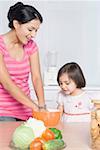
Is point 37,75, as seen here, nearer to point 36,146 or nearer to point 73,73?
point 73,73

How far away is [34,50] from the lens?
7.37 ft

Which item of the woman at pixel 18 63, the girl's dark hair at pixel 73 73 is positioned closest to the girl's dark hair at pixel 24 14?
the woman at pixel 18 63

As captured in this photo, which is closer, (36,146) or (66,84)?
(36,146)

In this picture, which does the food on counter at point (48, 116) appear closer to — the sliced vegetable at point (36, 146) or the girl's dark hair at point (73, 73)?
the sliced vegetable at point (36, 146)

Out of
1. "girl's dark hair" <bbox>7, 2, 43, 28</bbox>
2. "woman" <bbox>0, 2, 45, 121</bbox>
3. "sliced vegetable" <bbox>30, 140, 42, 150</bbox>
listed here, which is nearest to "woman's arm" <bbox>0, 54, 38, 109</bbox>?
"woman" <bbox>0, 2, 45, 121</bbox>

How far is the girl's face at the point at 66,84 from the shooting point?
224 cm

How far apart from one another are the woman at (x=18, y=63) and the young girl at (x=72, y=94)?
0.44 ft

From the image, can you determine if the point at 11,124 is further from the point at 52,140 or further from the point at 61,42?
the point at 61,42

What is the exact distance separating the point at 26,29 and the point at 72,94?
1.62 feet

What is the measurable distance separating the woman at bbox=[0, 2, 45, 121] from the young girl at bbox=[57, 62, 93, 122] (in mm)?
133

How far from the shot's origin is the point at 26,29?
207 centimetres

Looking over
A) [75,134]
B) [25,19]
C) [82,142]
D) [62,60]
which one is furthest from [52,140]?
[62,60]

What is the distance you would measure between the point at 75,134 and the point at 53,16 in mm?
2124

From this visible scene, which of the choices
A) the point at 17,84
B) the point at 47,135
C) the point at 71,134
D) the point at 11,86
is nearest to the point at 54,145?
the point at 47,135
